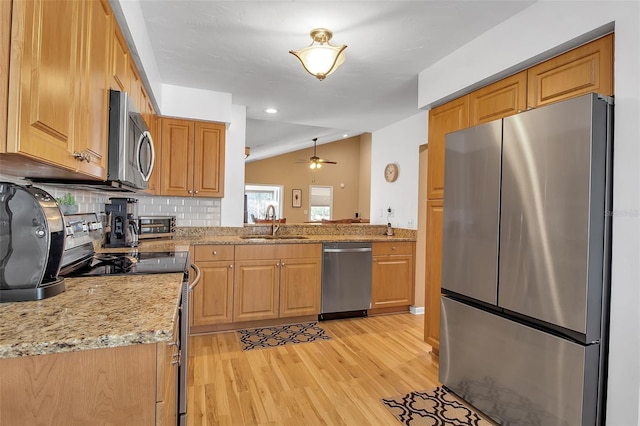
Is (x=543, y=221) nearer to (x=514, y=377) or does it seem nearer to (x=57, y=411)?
(x=514, y=377)

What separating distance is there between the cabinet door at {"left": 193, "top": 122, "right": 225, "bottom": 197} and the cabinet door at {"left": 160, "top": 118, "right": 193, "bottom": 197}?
66 mm

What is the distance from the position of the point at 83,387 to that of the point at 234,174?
316cm

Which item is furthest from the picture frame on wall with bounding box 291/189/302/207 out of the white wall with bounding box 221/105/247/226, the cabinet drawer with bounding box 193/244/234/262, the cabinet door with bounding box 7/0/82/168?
the cabinet door with bounding box 7/0/82/168

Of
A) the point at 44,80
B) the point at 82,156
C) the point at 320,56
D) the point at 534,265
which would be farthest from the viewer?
the point at 320,56

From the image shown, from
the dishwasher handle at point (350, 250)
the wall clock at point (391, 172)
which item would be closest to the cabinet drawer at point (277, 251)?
the dishwasher handle at point (350, 250)

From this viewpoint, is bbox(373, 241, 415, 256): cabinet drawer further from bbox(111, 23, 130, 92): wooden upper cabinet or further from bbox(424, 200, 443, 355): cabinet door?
bbox(111, 23, 130, 92): wooden upper cabinet

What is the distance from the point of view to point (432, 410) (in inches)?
81.7

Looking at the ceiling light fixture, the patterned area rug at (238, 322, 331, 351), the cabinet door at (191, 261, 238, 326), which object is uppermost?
the ceiling light fixture

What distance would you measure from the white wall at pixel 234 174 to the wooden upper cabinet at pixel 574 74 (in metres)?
2.82

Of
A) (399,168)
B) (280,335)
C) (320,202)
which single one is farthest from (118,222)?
(320,202)

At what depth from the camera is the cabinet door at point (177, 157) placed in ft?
11.0

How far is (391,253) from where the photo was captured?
12.9 feet

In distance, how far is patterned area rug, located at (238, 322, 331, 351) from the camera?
3045mm

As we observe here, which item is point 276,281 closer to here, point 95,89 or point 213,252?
point 213,252
